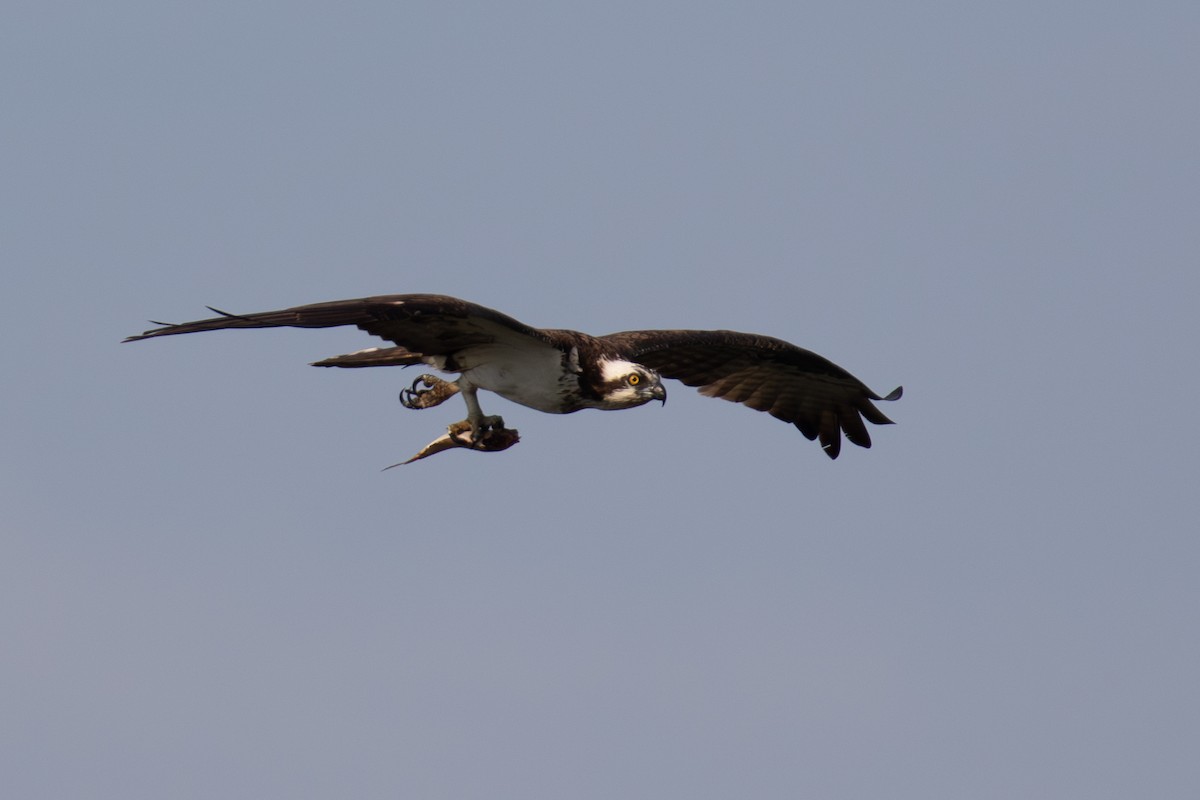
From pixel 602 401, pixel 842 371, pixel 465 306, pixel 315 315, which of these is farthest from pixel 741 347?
pixel 315 315

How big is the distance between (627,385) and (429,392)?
173cm

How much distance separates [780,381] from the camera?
17547 mm

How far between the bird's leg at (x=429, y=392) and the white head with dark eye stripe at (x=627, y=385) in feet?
4.25

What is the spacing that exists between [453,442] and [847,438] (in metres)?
4.95

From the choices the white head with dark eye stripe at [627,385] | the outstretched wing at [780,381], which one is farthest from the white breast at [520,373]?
the outstretched wing at [780,381]

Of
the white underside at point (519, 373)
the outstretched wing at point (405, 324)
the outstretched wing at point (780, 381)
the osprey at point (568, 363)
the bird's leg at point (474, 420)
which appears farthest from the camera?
the outstretched wing at point (780, 381)

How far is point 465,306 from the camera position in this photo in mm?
12555

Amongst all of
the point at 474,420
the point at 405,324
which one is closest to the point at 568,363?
the point at 474,420

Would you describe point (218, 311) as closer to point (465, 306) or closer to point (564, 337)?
point (465, 306)

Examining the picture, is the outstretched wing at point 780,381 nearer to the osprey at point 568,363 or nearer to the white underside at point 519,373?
the osprey at point 568,363

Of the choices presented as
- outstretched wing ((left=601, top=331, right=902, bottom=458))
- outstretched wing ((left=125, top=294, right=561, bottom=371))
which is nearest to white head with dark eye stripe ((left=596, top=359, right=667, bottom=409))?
outstretched wing ((left=125, top=294, right=561, bottom=371))

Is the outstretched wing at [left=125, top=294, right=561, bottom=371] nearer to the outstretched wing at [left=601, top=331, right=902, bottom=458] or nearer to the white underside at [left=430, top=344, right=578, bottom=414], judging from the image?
the white underside at [left=430, top=344, right=578, bottom=414]

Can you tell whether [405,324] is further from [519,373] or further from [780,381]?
[780,381]

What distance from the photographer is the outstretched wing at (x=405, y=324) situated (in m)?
11.8
